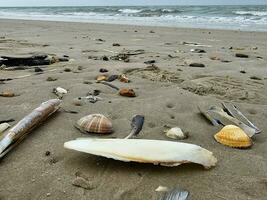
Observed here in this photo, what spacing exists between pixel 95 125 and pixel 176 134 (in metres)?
0.54

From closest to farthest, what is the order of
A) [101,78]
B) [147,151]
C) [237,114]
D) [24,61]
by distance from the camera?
[147,151], [237,114], [101,78], [24,61]

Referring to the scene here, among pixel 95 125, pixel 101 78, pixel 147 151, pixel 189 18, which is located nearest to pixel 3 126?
pixel 95 125

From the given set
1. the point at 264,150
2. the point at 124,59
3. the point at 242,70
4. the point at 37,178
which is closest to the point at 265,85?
the point at 242,70

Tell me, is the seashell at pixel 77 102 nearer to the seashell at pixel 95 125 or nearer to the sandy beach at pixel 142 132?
the sandy beach at pixel 142 132

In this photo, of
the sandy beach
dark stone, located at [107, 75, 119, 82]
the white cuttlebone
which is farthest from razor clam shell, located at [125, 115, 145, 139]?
dark stone, located at [107, 75, 119, 82]

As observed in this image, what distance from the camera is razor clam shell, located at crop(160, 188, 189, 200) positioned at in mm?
1716

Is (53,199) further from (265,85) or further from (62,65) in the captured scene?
(62,65)

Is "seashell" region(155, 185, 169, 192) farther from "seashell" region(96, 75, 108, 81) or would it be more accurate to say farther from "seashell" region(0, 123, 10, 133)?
"seashell" region(96, 75, 108, 81)

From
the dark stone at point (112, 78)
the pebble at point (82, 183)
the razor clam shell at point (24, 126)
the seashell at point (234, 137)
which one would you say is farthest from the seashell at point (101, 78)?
the pebble at point (82, 183)

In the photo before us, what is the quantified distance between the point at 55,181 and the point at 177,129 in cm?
94

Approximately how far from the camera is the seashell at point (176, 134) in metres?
2.42

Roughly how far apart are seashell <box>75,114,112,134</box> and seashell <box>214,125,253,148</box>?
2.40ft

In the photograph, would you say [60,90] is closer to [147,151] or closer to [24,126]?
[24,126]

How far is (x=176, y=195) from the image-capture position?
5.69ft
